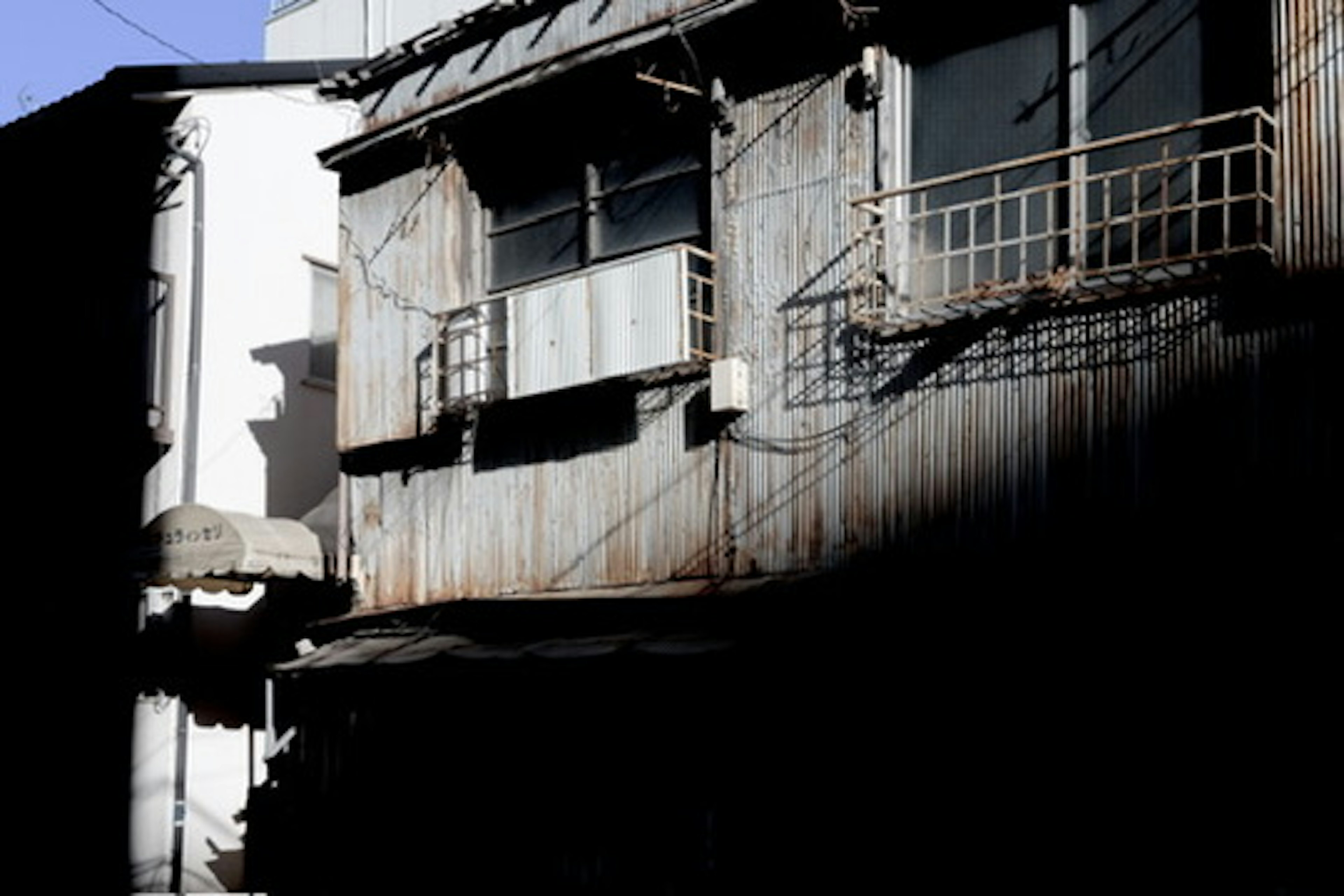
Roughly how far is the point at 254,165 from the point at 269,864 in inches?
397

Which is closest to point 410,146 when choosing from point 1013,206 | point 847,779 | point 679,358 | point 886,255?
point 679,358

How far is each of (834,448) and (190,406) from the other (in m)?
10.9

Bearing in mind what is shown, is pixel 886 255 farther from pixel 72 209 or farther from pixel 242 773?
pixel 72 209

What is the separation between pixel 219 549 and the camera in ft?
55.7

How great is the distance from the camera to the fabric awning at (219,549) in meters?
17.0

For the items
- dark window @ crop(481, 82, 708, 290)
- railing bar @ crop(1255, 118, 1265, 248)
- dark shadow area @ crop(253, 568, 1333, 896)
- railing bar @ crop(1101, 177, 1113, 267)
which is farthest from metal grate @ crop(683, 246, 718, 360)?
railing bar @ crop(1255, 118, 1265, 248)

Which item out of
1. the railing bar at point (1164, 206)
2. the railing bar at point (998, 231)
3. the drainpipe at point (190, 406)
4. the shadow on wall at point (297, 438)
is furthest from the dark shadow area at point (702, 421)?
the shadow on wall at point (297, 438)

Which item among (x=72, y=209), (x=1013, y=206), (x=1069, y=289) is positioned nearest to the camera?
(x=1069, y=289)

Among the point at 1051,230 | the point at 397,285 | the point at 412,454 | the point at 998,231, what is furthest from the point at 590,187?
the point at 1051,230

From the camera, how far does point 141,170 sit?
843 inches

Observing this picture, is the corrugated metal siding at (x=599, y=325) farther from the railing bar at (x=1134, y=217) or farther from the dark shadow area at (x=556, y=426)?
the railing bar at (x=1134, y=217)

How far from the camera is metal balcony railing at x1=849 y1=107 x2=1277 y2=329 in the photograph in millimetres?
11250

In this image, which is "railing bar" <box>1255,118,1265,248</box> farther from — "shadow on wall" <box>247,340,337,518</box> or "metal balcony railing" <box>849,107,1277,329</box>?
"shadow on wall" <box>247,340,337,518</box>

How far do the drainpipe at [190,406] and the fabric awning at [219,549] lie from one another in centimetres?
271
